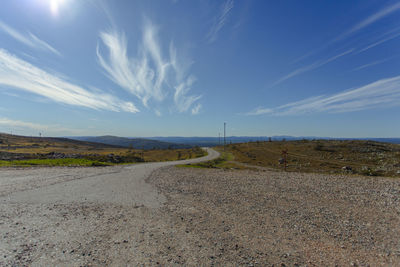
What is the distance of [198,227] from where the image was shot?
8.52 metres

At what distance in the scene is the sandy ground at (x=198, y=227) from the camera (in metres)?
6.30

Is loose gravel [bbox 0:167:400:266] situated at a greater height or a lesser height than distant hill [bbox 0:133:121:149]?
lesser

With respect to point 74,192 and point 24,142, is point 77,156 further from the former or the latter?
point 24,142

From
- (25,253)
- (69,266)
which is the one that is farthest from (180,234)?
(25,253)

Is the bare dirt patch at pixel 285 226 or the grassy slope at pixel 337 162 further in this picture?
the grassy slope at pixel 337 162

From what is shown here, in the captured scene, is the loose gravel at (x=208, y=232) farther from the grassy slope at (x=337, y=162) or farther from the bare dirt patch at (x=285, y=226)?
the grassy slope at (x=337, y=162)

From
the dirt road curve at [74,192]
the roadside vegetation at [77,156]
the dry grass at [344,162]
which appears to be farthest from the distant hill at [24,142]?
the dry grass at [344,162]

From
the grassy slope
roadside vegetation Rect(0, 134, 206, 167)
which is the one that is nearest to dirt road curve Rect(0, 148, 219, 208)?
roadside vegetation Rect(0, 134, 206, 167)

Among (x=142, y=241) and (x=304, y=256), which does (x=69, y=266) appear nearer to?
(x=142, y=241)

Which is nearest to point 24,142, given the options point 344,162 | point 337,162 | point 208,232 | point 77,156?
point 77,156

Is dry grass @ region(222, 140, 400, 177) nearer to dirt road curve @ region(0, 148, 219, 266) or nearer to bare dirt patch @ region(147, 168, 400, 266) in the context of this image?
bare dirt patch @ region(147, 168, 400, 266)

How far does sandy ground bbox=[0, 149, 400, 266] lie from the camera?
20.7 feet

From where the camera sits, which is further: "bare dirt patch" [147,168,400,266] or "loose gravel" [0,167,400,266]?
"bare dirt patch" [147,168,400,266]

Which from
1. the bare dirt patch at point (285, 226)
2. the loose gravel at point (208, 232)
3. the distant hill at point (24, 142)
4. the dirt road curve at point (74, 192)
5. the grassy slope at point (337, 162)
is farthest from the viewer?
the distant hill at point (24, 142)
